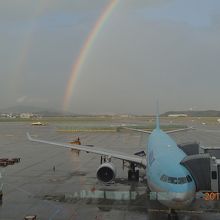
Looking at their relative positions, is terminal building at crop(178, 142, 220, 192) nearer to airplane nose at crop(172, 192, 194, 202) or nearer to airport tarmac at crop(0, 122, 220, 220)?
airport tarmac at crop(0, 122, 220, 220)

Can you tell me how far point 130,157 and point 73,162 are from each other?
48.4 ft

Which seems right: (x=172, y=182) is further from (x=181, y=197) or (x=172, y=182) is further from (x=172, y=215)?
(x=172, y=215)

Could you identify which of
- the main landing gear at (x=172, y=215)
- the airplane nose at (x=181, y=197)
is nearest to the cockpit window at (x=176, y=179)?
the airplane nose at (x=181, y=197)

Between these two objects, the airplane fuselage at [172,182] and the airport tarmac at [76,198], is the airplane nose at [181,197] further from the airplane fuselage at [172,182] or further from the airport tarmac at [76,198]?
A: the airport tarmac at [76,198]

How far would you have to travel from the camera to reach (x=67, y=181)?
89.1 feet

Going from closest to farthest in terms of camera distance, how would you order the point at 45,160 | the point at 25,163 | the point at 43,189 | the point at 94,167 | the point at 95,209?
the point at 95,209, the point at 43,189, the point at 94,167, the point at 25,163, the point at 45,160

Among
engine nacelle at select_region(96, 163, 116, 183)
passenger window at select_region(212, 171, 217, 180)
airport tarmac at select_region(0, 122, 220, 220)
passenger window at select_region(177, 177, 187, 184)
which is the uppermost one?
passenger window at select_region(177, 177, 187, 184)

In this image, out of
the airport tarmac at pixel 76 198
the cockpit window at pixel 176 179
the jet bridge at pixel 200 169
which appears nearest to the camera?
the cockpit window at pixel 176 179

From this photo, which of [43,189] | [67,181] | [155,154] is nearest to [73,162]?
[67,181]

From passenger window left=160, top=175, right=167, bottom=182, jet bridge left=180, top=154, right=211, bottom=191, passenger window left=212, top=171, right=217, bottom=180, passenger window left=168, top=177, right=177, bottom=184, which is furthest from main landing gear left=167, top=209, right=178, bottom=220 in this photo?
passenger window left=212, top=171, right=217, bottom=180

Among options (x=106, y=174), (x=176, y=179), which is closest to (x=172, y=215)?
(x=176, y=179)

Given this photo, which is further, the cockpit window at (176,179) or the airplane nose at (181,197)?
the cockpit window at (176,179)

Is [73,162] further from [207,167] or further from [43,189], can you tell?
[207,167]

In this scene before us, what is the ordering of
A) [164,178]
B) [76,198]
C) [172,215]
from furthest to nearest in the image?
[76,198] → [172,215] → [164,178]
